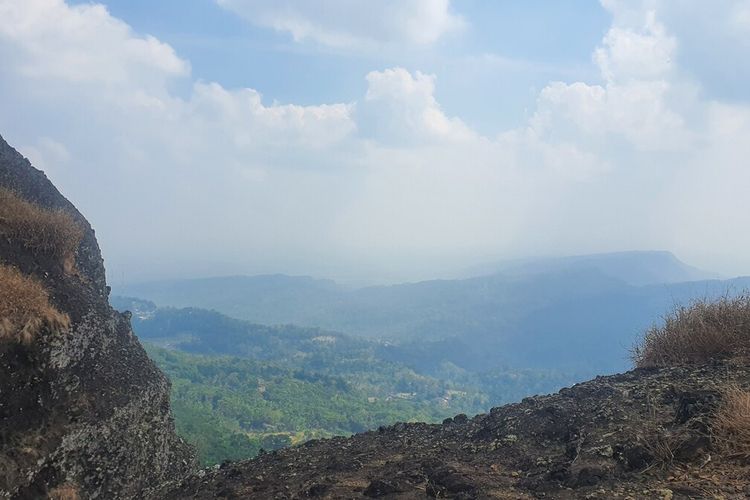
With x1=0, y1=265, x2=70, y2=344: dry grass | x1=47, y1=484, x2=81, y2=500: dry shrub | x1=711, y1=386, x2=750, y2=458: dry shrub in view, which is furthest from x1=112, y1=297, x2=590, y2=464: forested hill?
x1=711, y1=386, x2=750, y2=458: dry shrub

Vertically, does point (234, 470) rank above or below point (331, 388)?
above

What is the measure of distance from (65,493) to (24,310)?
3326mm

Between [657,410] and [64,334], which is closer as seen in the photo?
[657,410]

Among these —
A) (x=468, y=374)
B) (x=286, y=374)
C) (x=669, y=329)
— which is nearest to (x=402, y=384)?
(x=286, y=374)

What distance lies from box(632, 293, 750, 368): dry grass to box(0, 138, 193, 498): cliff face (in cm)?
1043

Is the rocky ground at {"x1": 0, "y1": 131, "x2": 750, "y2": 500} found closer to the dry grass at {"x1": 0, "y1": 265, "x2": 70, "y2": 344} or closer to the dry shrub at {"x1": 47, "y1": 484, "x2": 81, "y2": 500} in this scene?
the dry shrub at {"x1": 47, "y1": 484, "x2": 81, "y2": 500}

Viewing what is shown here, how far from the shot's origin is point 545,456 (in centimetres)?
761

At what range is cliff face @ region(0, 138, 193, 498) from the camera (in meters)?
8.93

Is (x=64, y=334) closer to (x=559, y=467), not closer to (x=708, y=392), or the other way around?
(x=559, y=467)

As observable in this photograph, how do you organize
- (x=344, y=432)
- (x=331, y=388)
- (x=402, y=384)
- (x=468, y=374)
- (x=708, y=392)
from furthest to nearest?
(x=468, y=374) < (x=402, y=384) < (x=331, y=388) < (x=344, y=432) < (x=708, y=392)

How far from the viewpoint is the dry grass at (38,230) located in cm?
1188

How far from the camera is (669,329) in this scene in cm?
1144

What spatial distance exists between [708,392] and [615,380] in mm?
2674

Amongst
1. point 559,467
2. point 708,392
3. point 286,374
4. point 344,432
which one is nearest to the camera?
point 559,467
